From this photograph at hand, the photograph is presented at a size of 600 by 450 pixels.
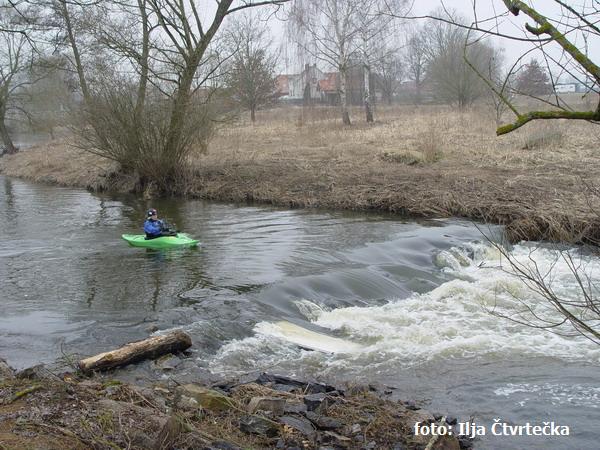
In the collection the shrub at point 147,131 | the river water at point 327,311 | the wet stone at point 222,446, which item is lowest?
the river water at point 327,311

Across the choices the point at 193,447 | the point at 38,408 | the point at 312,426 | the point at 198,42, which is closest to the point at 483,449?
the point at 312,426

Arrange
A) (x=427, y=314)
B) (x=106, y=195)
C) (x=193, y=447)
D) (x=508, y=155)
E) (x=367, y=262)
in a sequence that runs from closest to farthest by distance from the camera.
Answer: (x=193, y=447), (x=427, y=314), (x=367, y=262), (x=508, y=155), (x=106, y=195)

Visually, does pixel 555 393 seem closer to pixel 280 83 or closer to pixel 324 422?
pixel 324 422

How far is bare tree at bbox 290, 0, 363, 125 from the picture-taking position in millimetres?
31984

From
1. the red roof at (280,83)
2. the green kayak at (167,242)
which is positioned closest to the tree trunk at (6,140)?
the red roof at (280,83)

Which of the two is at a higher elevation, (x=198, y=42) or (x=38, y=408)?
(x=198, y=42)

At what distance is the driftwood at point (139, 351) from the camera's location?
239 inches

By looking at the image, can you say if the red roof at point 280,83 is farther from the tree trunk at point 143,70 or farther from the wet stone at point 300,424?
the wet stone at point 300,424

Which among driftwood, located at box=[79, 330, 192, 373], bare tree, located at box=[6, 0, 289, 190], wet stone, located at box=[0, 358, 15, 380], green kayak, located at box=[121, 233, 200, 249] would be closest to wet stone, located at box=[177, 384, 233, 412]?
driftwood, located at box=[79, 330, 192, 373]

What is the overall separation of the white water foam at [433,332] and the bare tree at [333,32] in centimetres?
2412

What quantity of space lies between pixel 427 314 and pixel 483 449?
3905mm

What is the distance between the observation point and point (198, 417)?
4.57 m

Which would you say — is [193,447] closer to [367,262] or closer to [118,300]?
[118,300]

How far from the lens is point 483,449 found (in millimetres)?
4832
